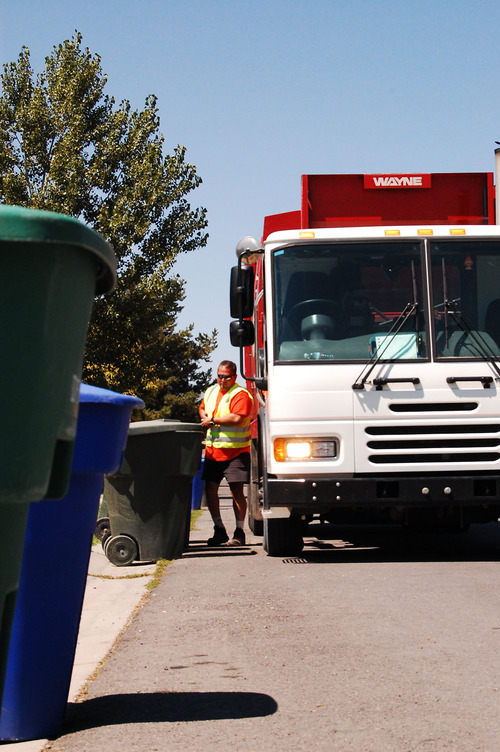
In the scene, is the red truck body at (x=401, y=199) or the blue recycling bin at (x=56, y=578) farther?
the red truck body at (x=401, y=199)

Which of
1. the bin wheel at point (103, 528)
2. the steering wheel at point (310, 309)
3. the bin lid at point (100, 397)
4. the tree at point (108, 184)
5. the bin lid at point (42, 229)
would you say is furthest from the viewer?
the tree at point (108, 184)

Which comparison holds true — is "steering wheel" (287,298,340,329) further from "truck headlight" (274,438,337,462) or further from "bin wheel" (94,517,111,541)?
"bin wheel" (94,517,111,541)

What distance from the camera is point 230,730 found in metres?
3.98

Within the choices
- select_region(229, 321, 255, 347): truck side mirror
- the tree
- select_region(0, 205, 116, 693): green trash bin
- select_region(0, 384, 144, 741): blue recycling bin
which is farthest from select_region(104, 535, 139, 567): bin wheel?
the tree

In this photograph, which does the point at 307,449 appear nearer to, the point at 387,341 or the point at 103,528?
the point at 387,341

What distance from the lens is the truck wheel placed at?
934 centimetres

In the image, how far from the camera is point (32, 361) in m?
2.48

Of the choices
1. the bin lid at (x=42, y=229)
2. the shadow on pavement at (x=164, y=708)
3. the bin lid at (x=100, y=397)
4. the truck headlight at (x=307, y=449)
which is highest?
the truck headlight at (x=307, y=449)

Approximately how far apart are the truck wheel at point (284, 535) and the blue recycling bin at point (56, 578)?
18.0 ft

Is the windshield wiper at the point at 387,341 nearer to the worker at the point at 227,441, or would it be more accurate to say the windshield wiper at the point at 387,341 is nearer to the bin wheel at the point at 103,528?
the worker at the point at 227,441

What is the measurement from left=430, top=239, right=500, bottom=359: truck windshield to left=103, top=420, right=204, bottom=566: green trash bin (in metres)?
2.25

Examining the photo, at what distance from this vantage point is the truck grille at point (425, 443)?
8.56 meters

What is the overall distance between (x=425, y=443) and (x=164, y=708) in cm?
465

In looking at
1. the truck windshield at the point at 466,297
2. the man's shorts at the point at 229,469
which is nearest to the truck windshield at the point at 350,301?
the truck windshield at the point at 466,297
